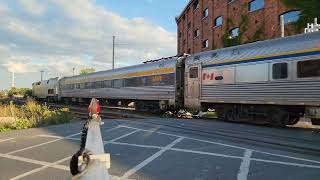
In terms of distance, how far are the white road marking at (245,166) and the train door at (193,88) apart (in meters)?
10.5

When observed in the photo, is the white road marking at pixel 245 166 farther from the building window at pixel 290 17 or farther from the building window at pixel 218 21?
the building window at pixel 218 21

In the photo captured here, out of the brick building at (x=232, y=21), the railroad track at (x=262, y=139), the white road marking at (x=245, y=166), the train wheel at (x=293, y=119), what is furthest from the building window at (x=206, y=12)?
the white road marking at (x=245, y=166)

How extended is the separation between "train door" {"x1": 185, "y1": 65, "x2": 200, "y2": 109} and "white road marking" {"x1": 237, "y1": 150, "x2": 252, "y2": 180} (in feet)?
34.4

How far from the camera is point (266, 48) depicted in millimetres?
15742

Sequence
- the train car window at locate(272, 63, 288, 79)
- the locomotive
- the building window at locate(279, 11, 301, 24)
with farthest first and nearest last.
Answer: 1. the building window at locate(279, 11, 301, 24)
2. the train car window at locate(272, 63, 288, 79)
3. the locomotive

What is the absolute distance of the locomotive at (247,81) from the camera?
1411cm

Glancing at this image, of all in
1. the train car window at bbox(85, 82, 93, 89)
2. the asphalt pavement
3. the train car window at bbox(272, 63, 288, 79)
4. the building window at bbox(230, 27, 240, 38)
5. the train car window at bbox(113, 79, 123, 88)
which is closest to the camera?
the asphalt pavement

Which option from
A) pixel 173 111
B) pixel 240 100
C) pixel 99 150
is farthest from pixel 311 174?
pixel 173 111

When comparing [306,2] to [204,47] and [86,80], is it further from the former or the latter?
[204,47]

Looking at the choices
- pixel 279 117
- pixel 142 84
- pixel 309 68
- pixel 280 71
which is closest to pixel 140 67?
pixel 142 84

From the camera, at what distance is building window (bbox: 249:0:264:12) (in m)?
33.7

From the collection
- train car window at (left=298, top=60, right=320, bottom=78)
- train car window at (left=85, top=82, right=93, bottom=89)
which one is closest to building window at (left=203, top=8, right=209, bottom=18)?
train car window at (left=85, top=82, right=93, bottom=89)

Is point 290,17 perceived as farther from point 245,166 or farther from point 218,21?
point 245,166

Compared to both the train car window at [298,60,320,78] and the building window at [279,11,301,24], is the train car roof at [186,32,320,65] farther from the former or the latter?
the building window at [279,11,301,24]
